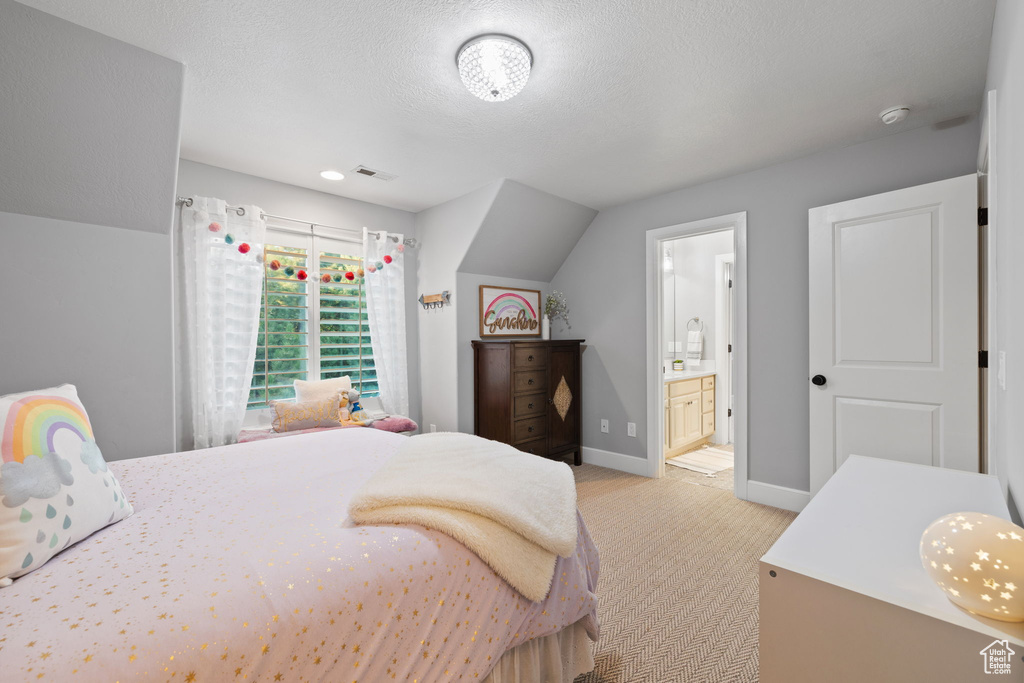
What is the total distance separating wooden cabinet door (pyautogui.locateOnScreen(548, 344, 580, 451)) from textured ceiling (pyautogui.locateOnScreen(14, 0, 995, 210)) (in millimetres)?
1663

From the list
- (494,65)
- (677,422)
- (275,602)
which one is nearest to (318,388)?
(494,65)

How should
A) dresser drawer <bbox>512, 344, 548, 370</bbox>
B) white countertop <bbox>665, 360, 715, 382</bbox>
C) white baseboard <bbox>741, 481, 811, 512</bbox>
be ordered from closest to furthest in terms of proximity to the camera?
white baseboard <bbox>741, 481, 811, 512</bbox> < dresser drawer <bbox>512, 344, 548, 370</bbox> < white countertop <bbox>665, 360, 715, 382</bbox>

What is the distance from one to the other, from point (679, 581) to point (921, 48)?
2598 millimetres

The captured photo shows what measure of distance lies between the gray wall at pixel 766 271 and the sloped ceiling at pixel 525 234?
274 millimetres

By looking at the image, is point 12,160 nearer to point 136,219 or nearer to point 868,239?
point 136,219

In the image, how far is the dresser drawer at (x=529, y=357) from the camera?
372 cm

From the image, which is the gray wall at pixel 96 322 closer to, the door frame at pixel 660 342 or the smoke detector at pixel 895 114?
the door frame at pixel 660 342

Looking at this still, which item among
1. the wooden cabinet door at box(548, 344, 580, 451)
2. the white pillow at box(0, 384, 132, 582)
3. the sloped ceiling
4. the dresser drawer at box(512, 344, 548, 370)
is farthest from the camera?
the wooden cabinet door at box(548, 344, 580, 451)

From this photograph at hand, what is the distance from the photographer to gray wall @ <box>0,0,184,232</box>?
1701mm

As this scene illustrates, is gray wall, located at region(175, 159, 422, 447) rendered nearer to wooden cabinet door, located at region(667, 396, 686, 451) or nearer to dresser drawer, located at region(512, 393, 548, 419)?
dresser drawer, located at region(512, 393, 548, 419)

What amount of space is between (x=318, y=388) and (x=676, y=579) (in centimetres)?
267

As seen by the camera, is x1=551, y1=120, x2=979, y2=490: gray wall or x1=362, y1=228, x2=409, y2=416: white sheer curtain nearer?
x1=551, y1=120, x2=979, y2=490: gray wall

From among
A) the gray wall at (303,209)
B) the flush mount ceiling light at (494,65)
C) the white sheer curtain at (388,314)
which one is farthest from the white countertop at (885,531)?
the gray wall at (303,209)

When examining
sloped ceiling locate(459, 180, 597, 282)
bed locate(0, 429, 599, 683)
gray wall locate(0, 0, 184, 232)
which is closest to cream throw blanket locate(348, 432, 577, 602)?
bed locate(0, 429, 599, 683)
